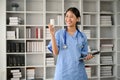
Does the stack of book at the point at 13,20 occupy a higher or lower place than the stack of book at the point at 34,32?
higher

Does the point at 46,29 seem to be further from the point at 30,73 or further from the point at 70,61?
the point at 70,61

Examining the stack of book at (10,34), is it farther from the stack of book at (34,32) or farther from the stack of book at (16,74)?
the stack of book at (16,74)

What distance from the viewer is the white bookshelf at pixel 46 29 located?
13.9 feet

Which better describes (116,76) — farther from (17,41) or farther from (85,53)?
(85,53)

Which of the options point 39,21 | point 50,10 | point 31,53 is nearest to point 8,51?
point 31,53

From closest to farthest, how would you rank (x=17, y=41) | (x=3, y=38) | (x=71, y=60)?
(x=71, y=60) → (x=3, y=38) → (x=17, y=41)

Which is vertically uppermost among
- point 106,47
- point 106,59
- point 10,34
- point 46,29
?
point 46,29

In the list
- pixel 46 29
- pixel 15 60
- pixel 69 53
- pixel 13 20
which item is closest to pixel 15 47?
pixel 15 60

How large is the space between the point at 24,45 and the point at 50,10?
99cm

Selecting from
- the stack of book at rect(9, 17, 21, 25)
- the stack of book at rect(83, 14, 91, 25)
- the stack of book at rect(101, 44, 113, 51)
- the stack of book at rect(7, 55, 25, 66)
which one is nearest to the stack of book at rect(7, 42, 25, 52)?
the stack of book at rect(7, 55, 25, 66)

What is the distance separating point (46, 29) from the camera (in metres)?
4.29

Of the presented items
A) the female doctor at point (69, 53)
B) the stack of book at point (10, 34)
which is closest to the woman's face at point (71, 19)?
the female doctor at point (69, 53)

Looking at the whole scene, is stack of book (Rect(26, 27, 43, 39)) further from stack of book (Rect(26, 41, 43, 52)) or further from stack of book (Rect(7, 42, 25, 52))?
stack of book (Rect(7, 42, 25, 52))

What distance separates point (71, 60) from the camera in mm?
1710
